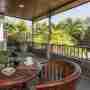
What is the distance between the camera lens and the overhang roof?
534cm

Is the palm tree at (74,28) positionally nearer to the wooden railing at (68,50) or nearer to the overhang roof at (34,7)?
the wooden railing at (68,50)

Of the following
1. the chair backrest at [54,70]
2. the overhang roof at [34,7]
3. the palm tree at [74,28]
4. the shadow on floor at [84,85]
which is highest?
the overhang roof at [34,7]

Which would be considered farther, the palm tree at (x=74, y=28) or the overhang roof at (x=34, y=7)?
the overhang roof at (x=34, y=7)

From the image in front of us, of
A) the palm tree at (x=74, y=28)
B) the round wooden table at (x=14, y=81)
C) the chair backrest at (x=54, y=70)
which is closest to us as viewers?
the round wooden table at (x=14, y=81)

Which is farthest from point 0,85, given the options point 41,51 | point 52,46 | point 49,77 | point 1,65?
point 41,51

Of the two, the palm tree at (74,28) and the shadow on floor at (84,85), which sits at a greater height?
the palm tree at (74,28)

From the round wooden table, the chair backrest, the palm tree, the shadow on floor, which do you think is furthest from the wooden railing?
the round wooden table

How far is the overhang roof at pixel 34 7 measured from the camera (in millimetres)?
5336

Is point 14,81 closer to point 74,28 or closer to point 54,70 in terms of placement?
point 54,70

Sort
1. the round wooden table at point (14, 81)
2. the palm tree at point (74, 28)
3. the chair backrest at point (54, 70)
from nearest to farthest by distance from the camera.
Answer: the round wooden table at point (14, 81) → the chair backrest at point (54, 70) → the palm tree at point (74, 28)

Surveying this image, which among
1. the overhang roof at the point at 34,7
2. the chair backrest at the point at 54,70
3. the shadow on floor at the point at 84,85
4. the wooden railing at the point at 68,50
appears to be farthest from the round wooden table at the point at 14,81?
the overhang roof at the point at 34,7

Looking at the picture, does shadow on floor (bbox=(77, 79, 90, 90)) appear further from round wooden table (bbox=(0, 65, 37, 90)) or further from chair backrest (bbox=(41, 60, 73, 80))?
round wooden table (bbox=(0, 65, 37, 90))

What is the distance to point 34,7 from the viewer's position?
6.39 metres

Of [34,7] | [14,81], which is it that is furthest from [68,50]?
[14,81]
